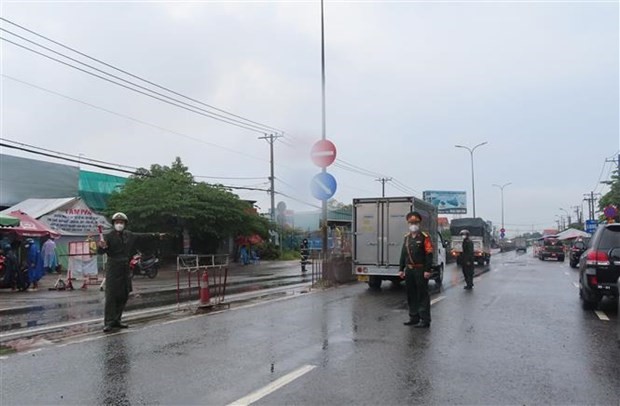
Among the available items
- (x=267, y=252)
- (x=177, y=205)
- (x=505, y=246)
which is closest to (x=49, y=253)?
(x=177, y=205)

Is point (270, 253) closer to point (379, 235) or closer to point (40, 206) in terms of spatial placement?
point (40, 206)

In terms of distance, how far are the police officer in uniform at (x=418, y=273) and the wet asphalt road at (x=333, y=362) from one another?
14.3 inches

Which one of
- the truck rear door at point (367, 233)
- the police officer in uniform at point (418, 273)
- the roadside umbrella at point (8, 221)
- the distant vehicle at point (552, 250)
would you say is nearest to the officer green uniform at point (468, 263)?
the truck rear door at point (367, 233)

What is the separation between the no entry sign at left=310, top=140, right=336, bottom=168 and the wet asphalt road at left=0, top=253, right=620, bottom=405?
802 centimetres

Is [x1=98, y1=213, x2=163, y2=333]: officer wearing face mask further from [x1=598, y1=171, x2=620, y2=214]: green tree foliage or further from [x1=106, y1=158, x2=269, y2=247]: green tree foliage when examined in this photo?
[x1=598, y1=171, x2=620, y2=214]: green tree foliage

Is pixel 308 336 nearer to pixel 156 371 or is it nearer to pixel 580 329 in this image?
pixel 156 371

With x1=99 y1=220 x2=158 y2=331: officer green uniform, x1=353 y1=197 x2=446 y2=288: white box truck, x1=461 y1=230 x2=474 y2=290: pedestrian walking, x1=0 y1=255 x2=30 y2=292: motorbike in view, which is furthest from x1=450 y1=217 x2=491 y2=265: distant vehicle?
x1=99 y1=220 x2=158 y2=331: officer green uniform

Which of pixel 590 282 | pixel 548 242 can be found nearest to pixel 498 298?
pixel 590 282

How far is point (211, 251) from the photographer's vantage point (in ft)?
122

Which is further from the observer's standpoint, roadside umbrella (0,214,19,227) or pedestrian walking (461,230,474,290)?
roadside umbrella (0,214,19,227)

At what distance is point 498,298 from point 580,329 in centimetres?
463

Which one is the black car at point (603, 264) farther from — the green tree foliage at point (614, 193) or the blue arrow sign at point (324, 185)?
the green tree foliage at point (614, 193)

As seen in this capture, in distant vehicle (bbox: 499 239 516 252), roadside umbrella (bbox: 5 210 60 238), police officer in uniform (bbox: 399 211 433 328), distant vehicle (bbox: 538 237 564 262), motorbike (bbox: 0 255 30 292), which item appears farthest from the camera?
distant vehicle (bbox: 499 239 516 252)

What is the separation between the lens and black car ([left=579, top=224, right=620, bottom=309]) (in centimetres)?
1068
